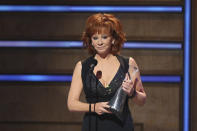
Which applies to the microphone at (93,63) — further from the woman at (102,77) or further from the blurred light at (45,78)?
the blurred light at (45,78)

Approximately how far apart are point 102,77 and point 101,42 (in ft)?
0.55

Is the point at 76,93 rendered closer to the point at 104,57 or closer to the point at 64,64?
the point at 104,57

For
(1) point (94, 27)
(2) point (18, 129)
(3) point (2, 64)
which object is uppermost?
(1) point (94, 27)

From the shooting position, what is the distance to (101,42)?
1914mm

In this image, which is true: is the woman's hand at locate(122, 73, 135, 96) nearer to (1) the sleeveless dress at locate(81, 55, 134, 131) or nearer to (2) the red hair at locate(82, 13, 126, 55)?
(1) the sleeveless dress at locate(81, 55, 134, 131)

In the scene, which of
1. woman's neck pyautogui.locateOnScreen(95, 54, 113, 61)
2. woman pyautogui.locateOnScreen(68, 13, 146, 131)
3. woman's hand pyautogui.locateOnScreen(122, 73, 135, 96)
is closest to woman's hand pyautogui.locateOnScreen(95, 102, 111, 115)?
woman pyautogui.locateOnScreen(68, 13, 146, 131)

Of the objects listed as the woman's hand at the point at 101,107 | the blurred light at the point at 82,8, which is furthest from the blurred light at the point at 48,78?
the woman's hand at the point at 101,107

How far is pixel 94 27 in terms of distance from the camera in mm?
1907

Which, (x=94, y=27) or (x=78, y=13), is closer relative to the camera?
(x=94, y=27)

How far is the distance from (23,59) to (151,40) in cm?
105

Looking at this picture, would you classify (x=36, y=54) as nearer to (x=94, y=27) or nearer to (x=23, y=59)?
(x=23, y=59)

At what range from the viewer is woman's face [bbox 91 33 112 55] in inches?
75.3

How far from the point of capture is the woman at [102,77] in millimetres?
1849

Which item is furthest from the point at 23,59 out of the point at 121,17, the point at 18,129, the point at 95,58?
the point at 95,58
